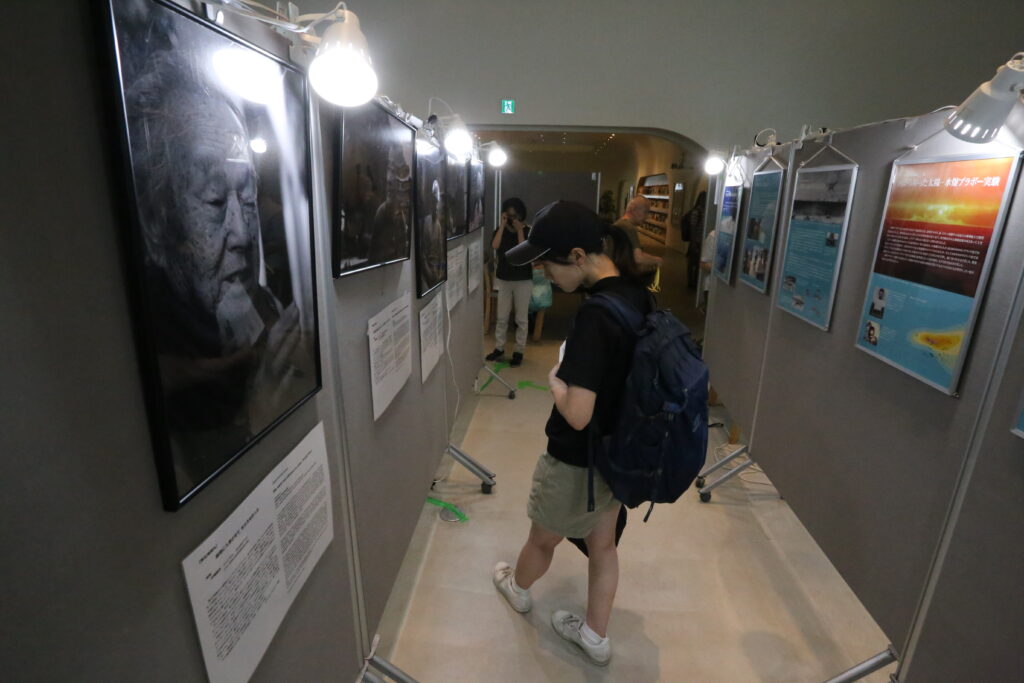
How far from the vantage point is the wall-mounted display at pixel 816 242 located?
6.37 ft

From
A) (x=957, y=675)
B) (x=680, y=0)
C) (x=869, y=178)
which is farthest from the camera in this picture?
(x=680, y=0)

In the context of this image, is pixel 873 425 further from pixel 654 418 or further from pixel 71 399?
pixel 71 399

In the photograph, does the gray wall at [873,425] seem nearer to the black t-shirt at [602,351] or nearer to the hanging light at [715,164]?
the black t-shirt at [602,351]

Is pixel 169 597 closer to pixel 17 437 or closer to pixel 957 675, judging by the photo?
pixel 17 437

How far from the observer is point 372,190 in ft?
4.84

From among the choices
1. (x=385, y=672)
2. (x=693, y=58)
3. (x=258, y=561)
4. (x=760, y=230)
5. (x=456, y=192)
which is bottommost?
(x=385, y=672)

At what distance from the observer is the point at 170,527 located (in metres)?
0.73

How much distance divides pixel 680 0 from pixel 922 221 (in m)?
3.51

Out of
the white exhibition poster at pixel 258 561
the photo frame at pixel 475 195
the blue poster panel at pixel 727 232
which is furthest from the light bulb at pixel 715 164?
the white exhibition poster at pixel 258 561

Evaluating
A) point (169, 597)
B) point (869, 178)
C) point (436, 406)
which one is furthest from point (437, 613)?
point (869, 178)

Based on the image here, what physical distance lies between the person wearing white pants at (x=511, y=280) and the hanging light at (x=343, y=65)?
11.7 feet

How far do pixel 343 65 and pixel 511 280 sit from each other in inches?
156

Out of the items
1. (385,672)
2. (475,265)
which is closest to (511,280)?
(475,265)

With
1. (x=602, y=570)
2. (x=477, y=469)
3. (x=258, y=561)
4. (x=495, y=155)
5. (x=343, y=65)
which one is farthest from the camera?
(x=495, y=155)
